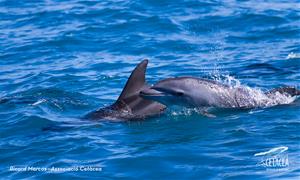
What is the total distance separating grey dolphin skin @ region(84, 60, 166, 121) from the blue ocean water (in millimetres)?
246

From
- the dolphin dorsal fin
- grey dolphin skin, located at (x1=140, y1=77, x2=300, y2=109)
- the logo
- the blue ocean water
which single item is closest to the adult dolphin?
grey dolphin skin, located at (x1=140, y1=77, x2=300, y2=109)

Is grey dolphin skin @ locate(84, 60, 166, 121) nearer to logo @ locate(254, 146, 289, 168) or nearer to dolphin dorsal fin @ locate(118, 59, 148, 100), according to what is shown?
dolphin dorsal fin @ locate(118, 59, 148, 100)

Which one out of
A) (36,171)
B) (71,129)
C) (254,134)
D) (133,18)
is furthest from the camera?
(133,18)

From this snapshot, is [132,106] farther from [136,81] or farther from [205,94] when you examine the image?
[205,94]

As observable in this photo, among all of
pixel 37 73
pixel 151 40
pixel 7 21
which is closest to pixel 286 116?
pixel 37 73

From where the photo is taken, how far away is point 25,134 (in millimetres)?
12609

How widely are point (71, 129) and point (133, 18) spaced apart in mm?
11379

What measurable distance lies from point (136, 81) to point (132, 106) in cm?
44

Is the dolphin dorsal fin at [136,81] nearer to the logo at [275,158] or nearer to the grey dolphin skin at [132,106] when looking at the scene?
the grey dolphin skin at [132,106]

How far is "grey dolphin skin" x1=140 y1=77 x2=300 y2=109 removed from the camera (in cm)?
1263

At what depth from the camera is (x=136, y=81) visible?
1300cm

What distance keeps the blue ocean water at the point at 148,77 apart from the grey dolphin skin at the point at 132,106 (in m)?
0.25

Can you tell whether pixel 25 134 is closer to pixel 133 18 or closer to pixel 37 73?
pixel 37 73

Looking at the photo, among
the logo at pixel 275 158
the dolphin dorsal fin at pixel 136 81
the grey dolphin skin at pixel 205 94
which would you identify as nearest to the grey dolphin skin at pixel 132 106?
the dolphin dorsal fin at pixel 136 81
